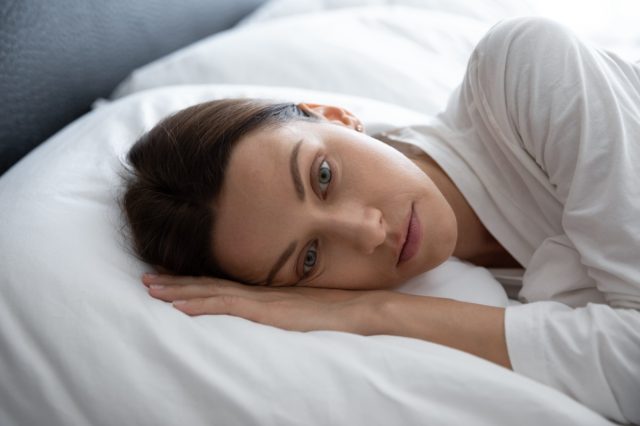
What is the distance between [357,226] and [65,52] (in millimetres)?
750

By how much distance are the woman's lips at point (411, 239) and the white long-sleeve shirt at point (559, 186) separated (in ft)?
0.51

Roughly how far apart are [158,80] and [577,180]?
0.95m

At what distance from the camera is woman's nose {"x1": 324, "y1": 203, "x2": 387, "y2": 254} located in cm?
85

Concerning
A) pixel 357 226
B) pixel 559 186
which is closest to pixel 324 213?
pixel 357 226

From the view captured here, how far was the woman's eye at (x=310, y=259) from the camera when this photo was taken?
904 millimetres

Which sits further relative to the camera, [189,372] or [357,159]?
[357,159]

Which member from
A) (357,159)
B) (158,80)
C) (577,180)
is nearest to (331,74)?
(158,80)

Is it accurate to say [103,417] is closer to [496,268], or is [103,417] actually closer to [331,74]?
[496,268]

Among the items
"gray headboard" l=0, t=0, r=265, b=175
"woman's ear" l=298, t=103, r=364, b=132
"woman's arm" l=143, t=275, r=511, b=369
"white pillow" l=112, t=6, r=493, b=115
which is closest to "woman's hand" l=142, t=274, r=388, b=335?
"woman's arm" l=143, t=275, r=511, b=369

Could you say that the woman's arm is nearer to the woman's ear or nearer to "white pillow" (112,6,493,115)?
the woman's ear

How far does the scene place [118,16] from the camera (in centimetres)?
139

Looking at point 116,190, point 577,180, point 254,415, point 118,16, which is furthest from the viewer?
point 118,16

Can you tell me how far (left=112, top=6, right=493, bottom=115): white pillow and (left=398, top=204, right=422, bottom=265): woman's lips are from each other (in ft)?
1.96

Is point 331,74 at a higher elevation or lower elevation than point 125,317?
higher
